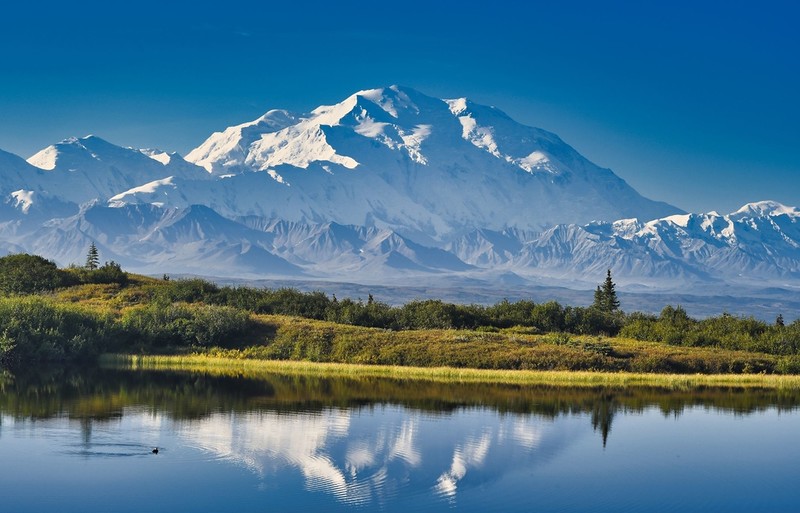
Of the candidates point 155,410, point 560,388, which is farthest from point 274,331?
point 155,410

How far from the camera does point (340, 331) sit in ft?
301

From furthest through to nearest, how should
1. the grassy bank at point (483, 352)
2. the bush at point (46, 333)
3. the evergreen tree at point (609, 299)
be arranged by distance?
the evergreen tree at point (609, 299), the grassy bank at point (483, 352), the bush at point (46, 333)

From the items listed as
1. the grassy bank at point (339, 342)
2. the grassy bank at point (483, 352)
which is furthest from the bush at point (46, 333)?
the grassy bank at point (483, 352)

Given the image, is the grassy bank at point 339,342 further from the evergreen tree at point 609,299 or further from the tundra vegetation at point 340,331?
the evergreen tree at point 609,299

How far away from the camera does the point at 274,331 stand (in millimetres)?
93438

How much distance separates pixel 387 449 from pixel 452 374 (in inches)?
1261

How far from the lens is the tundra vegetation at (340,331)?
82.7 metres

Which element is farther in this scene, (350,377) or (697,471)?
(350,377)

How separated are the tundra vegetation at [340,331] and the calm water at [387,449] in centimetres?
1454

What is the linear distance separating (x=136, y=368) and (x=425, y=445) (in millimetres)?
38935

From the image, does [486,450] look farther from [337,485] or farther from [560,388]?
[560,388]

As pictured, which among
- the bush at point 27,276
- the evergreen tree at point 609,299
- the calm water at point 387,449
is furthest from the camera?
the evergreen tree at point 609,299

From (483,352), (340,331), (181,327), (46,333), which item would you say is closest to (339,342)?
(340,331)

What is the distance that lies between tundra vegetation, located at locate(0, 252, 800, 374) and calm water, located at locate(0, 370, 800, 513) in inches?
572
